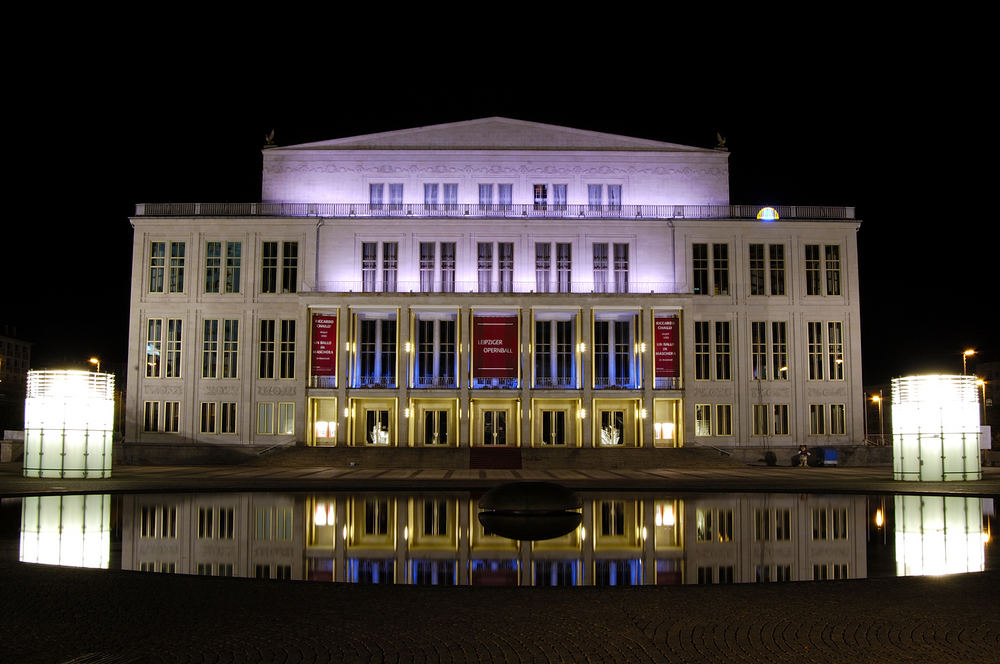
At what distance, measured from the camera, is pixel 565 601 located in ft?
27.5

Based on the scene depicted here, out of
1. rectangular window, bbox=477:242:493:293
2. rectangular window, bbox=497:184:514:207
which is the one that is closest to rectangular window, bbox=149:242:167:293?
rectangular window, bbox=477:242:493:293

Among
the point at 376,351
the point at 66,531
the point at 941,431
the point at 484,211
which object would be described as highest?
the point at 484,211

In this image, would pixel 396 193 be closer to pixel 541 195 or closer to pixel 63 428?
pixel 541 195

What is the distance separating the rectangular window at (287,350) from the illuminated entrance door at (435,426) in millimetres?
7968

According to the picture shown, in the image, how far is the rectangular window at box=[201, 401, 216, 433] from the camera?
4828cm

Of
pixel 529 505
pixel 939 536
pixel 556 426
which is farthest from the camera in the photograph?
pixel 556 426

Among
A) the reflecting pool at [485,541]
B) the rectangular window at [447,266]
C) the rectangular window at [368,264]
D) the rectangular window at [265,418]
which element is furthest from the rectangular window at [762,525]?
the rectangular window at [265,418]

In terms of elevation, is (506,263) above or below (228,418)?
above

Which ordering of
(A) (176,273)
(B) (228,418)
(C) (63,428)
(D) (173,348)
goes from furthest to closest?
(A) (176,273)
(D) (173,348)
(B) (228,418)
(C) (63,428)

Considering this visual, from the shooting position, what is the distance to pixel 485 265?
163ft

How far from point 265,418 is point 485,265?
15.0 meters

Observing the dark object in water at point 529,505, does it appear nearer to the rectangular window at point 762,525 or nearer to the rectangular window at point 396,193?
the rectangular window at point 762,525

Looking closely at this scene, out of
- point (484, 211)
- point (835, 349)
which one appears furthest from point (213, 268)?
point (835, 349)

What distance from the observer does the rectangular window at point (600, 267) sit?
162 feet
